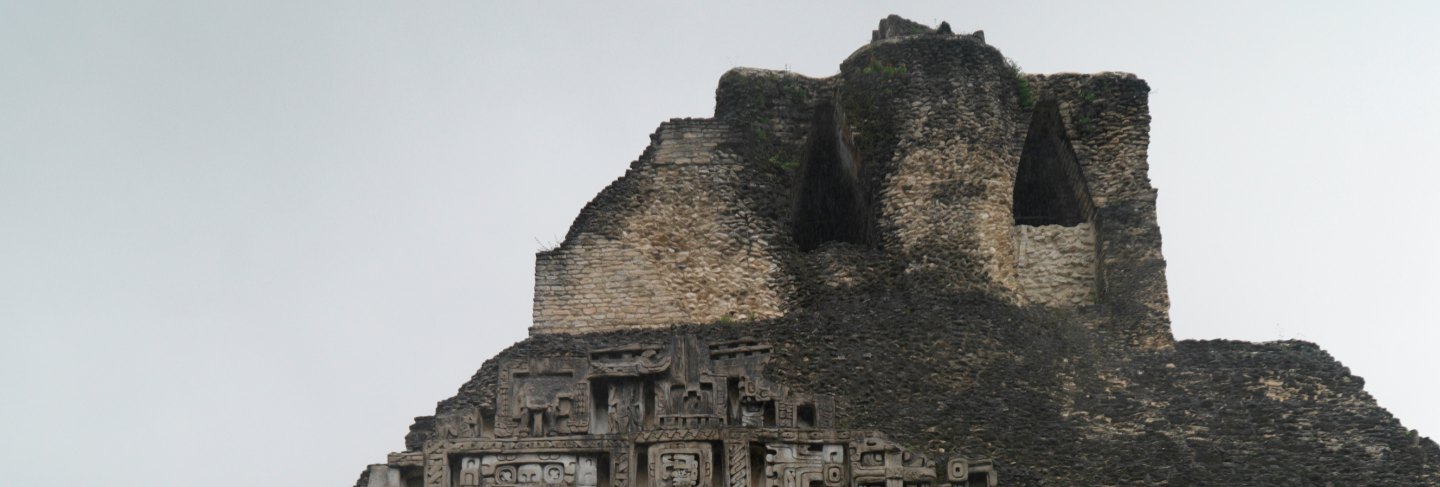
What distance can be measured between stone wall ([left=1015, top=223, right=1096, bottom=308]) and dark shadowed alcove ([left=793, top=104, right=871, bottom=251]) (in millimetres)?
2234

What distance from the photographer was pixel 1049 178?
32031 millimetres

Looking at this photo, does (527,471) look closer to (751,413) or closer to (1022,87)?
(751,413)

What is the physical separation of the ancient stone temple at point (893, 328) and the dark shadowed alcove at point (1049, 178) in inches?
1.7

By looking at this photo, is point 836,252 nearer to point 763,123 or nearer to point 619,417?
point 763,123

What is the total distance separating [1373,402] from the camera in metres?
25.9

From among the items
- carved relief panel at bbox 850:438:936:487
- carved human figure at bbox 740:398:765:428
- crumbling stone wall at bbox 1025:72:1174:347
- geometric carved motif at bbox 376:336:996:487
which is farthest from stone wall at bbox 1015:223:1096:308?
carved relief panel at bbox 850:438:936:487

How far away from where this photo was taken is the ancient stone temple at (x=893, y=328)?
21094mm

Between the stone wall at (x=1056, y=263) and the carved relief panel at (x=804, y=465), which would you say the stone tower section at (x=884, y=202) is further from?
the carved relief panel at (x=804, y=465)

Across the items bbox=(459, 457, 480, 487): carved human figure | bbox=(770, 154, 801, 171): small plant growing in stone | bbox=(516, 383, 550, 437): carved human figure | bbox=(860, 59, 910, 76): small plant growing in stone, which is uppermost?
bbox=(860, 59, 910, 76): small plant growing in stone

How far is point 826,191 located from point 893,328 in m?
5.01

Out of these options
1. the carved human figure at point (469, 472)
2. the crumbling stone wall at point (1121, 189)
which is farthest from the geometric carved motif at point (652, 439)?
the crumbling stone wall at point (1121, 189)

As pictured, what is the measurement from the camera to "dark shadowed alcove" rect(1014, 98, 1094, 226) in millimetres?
31156

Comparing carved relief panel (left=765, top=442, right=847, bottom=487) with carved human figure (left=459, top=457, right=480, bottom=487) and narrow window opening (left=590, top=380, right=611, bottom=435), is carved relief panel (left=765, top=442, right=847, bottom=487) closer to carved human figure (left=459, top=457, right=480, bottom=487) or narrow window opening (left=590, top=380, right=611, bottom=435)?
narrow window opening (left=590, top=380, right=611, bottom=435)

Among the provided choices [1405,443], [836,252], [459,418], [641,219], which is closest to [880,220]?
[836,252]
